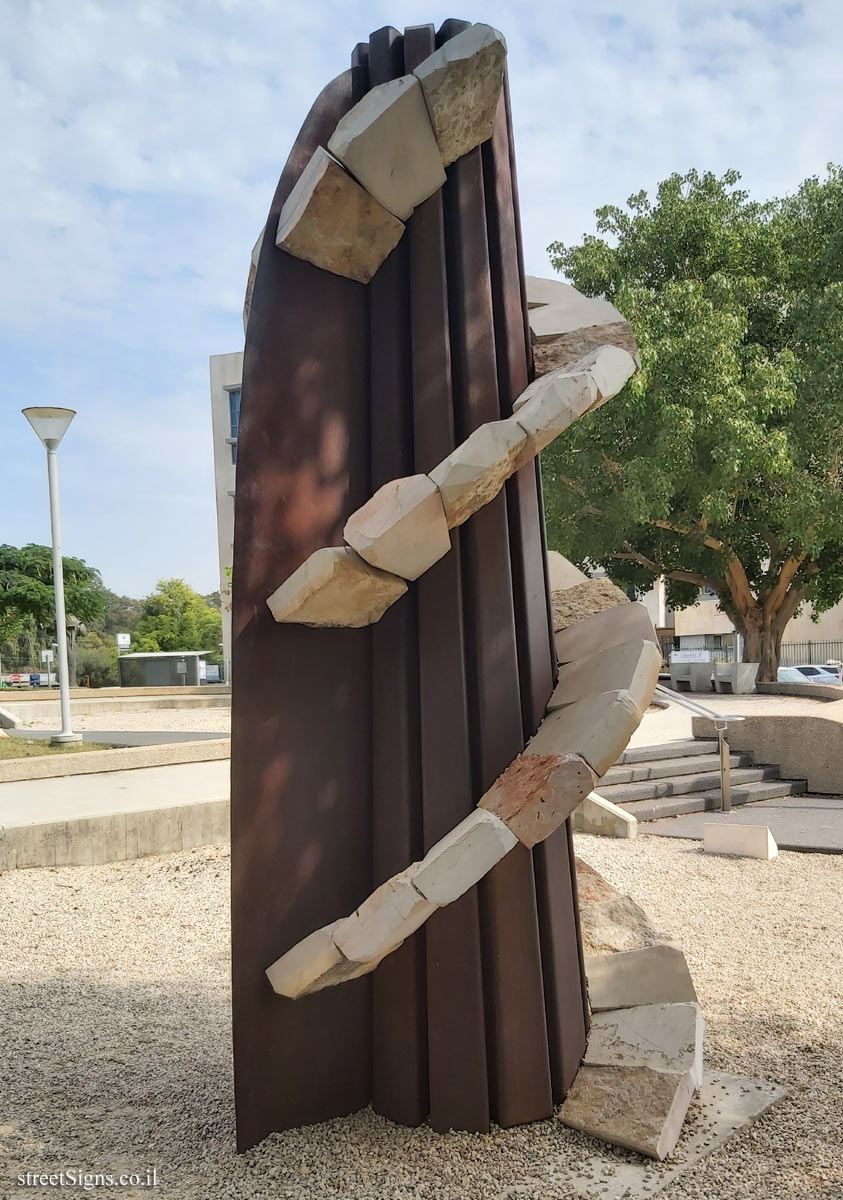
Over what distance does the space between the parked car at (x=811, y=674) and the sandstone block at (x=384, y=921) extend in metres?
24.0

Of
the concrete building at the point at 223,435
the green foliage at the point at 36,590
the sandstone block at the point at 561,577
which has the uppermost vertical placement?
the concrete building at the point at 223,435

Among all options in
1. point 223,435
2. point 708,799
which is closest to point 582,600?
point 708,799

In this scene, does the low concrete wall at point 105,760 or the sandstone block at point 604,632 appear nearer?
the sandstone block at point 604,632

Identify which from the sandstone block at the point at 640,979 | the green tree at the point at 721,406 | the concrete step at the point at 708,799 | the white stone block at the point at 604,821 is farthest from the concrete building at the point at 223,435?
the sandstone block at the point at 640,979

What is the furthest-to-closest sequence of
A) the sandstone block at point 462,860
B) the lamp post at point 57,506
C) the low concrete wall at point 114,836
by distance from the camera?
the lamp post at point 57,506
the low concrete wall at point 114,836
the sandstone block at point 462,860

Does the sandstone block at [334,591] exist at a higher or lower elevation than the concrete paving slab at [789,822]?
higher

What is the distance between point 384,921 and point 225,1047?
1.59 m

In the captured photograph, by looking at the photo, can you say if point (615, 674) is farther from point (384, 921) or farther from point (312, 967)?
point (312, 967)

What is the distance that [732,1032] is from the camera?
3.64 metres

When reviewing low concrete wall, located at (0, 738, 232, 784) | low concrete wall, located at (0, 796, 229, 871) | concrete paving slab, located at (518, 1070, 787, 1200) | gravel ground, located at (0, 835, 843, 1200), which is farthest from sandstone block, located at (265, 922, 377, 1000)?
low concrete wall, located at (0, 738, 232, 784)

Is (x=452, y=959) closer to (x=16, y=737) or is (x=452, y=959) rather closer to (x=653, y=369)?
(x=16, y=737)

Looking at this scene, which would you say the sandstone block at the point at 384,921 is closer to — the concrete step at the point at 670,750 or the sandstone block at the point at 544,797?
the sandstone block at the point at 544,797

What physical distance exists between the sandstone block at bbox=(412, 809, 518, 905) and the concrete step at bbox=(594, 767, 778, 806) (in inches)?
269

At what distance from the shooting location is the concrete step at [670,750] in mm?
10266
